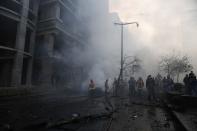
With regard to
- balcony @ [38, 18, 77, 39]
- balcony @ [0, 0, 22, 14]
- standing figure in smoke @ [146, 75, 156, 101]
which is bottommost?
standing figure in smoke @ [146, 75, 156, 101]

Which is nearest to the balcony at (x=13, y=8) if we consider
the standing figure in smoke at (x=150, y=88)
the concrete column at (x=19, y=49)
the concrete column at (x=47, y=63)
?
the concrete column at (x=19, y=49)

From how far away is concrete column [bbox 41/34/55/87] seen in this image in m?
22.0

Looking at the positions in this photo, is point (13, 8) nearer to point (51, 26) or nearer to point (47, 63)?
point (51, 26)

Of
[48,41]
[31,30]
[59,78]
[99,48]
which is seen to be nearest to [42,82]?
[59,78]

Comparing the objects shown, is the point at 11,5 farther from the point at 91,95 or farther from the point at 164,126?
the point at 164,126

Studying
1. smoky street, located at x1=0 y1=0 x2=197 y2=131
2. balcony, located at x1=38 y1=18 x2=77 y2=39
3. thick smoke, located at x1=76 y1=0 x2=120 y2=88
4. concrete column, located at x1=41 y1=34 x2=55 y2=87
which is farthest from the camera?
thick smoke, located at x1=76 y1=0 x2=120 y2=88

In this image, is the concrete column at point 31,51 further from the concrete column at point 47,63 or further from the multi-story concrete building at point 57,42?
the concrete column at point 47,63

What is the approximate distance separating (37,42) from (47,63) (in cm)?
460

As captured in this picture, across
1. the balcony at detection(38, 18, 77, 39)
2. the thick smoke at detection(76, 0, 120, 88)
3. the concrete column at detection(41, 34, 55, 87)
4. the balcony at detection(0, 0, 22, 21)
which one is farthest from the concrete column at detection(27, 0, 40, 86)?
the thick smoke at detection(76, 0, 120, 88)

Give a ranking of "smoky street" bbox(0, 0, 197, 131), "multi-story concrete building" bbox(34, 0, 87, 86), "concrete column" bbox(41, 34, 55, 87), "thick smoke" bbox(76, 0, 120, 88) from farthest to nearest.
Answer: "thick smoke" bbox(76, 0, 120, 88) → "multi-story concrete building" bbox(34, 0, 87, 86) → "concrete column" bbox(41, 34, 55, 87) → "smoky street" bbox(0, 0, 197, 131)

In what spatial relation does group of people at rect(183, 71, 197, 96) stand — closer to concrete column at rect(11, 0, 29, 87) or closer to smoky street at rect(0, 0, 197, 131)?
smoky street at rect(0, 0, 197, 131)

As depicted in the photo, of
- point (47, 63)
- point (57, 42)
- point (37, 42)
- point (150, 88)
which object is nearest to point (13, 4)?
point (37, 42)

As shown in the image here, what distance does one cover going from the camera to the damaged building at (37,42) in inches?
783

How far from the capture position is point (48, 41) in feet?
76.4
